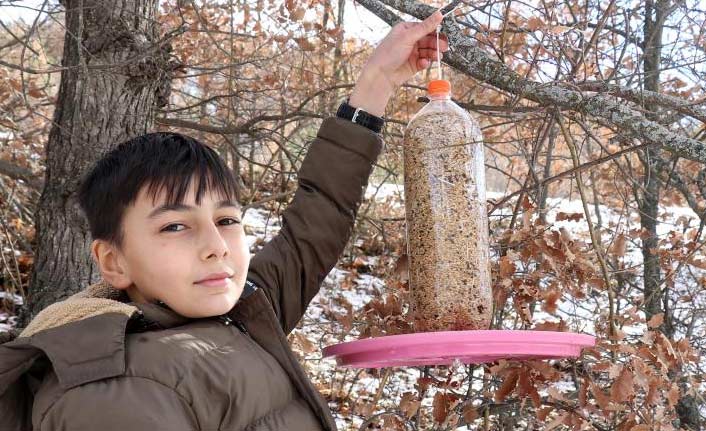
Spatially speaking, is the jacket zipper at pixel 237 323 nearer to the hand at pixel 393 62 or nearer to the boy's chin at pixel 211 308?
the boy's chin at pixel 211 308

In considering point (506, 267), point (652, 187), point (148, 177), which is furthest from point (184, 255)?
point (652, 187)

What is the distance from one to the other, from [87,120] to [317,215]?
1.31 metres

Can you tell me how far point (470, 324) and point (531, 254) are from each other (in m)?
0.77

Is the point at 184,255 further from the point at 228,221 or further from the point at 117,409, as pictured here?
the point at 117,409

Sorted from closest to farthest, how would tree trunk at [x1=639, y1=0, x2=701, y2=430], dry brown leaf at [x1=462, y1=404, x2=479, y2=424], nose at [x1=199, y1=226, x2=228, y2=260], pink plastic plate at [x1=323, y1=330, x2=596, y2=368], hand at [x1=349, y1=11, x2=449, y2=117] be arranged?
pink plastic plate at [x1=323, y1=330, x2=596, y2=368], nose at [x1=199, y1=226, x2=228, y2=260], hand at [x1=349, y1=11, x2=449, y2=117], dry brown leaf at [x1=462, y1=404, x2=479, y2=424], tree trunk at [x1=639, y1=0, x2=701, y2=430]

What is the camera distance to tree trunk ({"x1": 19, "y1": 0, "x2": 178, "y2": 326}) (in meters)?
3.10

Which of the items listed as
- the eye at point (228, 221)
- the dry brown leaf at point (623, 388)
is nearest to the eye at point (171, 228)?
the eye at point (228, 221)

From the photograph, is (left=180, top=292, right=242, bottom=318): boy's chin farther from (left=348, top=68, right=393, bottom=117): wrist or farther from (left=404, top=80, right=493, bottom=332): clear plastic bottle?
(left=348, top=68, right=393, bottom=117): wrist

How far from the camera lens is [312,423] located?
1884 mm

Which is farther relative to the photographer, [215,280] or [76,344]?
[215,280]

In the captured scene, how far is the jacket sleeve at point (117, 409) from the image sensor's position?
4.99ft

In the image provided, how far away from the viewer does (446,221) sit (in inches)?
78.0

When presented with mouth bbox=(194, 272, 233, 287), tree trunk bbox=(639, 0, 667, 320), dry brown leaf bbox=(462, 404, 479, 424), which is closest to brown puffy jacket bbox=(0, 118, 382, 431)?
mouth bbox=(194, 272, 233, 287)

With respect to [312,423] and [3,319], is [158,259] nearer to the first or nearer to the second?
[312,423]
